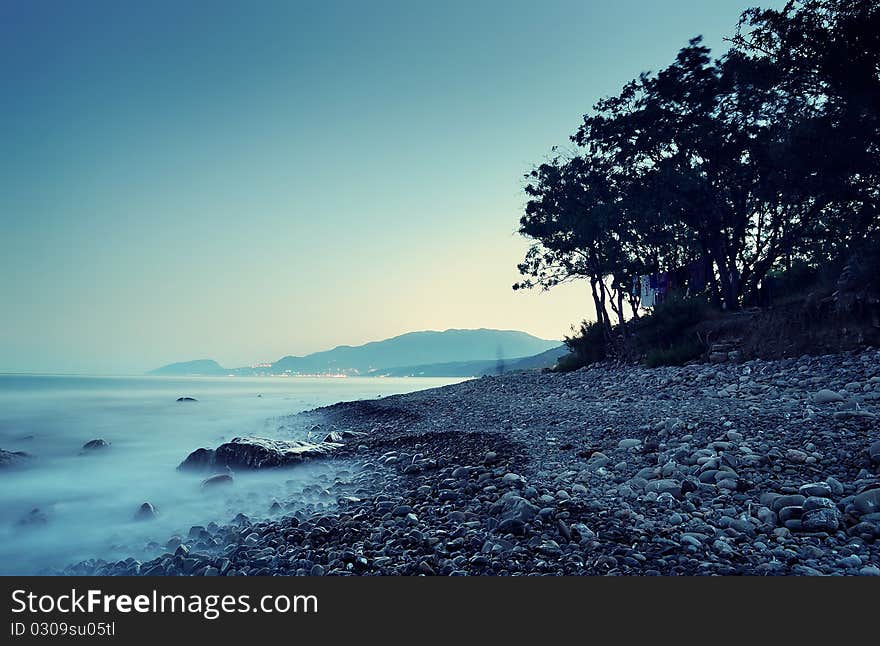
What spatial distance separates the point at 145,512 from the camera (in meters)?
5.80

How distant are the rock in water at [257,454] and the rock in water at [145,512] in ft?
5.75

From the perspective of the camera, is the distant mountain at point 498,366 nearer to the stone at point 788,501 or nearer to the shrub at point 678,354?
the shrub at point 678,354

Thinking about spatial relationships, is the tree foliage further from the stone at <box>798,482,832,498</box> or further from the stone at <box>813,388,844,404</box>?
the stone at <box>798,482,832,498</box>

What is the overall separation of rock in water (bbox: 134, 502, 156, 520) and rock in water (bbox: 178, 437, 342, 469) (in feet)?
5.75

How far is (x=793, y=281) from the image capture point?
57.6 ft

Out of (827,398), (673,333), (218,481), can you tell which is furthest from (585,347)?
(218,481)

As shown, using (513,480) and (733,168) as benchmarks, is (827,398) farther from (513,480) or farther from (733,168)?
(733,168)

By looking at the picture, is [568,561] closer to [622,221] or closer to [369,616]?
[369,616]

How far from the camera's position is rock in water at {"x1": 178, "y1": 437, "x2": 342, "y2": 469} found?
7621 millimetres

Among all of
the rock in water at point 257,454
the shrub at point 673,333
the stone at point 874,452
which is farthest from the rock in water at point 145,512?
the shrub at point 673,333

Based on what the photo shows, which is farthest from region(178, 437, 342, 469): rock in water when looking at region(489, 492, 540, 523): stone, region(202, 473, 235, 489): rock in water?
region(489, 492, 540, 523): stone

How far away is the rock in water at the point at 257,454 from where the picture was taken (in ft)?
25.0

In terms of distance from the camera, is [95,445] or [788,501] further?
[95,445]

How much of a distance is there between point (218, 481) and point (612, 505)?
5.48m
